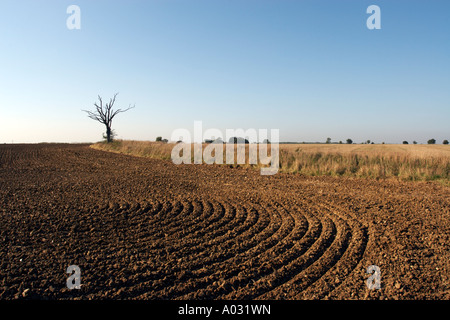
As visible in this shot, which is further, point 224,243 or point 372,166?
point 372,166

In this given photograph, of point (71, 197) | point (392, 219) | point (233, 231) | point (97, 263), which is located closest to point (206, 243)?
point (233, 231)

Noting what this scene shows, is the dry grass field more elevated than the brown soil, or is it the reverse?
the dry grass field

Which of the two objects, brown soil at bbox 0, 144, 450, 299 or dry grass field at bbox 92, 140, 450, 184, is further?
dry grass field at bbox 92, 140, 450, 184

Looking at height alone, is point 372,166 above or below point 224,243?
above

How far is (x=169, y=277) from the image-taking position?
3473 mm

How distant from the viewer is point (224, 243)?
4.40m

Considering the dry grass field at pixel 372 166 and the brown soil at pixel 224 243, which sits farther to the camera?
the dry grass field at pixel 372 166

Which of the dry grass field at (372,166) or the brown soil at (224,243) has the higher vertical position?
the dry grass field at (372,166)

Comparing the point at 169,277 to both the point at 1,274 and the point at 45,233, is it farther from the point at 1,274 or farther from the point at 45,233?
the point at 45,233

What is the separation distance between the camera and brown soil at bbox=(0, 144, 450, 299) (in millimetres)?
3275

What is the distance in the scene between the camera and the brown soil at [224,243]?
3.28 m

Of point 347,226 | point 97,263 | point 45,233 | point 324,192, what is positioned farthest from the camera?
point 324,192
